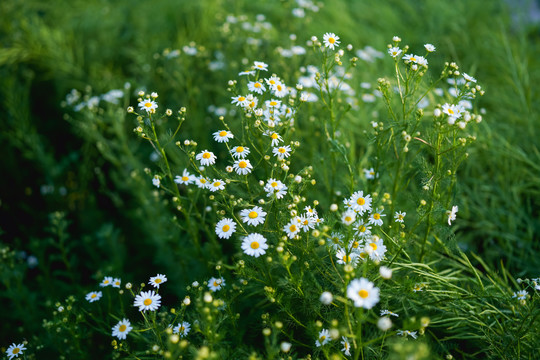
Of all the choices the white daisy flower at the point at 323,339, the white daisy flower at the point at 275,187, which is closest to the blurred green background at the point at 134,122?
the white daisy flower at the point at 275,187

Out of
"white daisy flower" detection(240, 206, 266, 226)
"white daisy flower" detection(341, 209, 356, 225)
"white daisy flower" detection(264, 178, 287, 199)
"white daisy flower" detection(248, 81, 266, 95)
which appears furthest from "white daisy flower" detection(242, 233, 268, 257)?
"white daisy flower" detection(248, 81, 266, 95)

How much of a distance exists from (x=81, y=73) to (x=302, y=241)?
9.27ft

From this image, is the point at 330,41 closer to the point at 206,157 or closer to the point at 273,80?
the point at 273,80

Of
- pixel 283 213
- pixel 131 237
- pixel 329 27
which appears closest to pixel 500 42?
pixel 329 27

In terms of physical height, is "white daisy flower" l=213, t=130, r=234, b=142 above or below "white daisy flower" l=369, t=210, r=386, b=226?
above

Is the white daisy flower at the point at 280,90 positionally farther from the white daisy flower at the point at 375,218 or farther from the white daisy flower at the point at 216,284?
the white daisy flower at the point at 216,284

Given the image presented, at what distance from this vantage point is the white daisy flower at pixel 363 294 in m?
1.05

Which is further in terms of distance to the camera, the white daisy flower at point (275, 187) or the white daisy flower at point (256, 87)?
the white daisy flower at point (256, 87)

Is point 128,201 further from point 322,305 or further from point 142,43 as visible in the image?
point 322,305

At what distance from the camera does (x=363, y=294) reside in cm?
109

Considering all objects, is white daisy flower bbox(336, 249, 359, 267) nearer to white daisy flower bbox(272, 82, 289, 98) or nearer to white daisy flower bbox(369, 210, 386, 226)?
white daisy flower bbox(369, 210, 386, 226)

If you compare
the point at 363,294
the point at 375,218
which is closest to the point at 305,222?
the point at 375,218

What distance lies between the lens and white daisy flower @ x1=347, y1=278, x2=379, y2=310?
3.45ft

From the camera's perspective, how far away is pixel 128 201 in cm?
325
